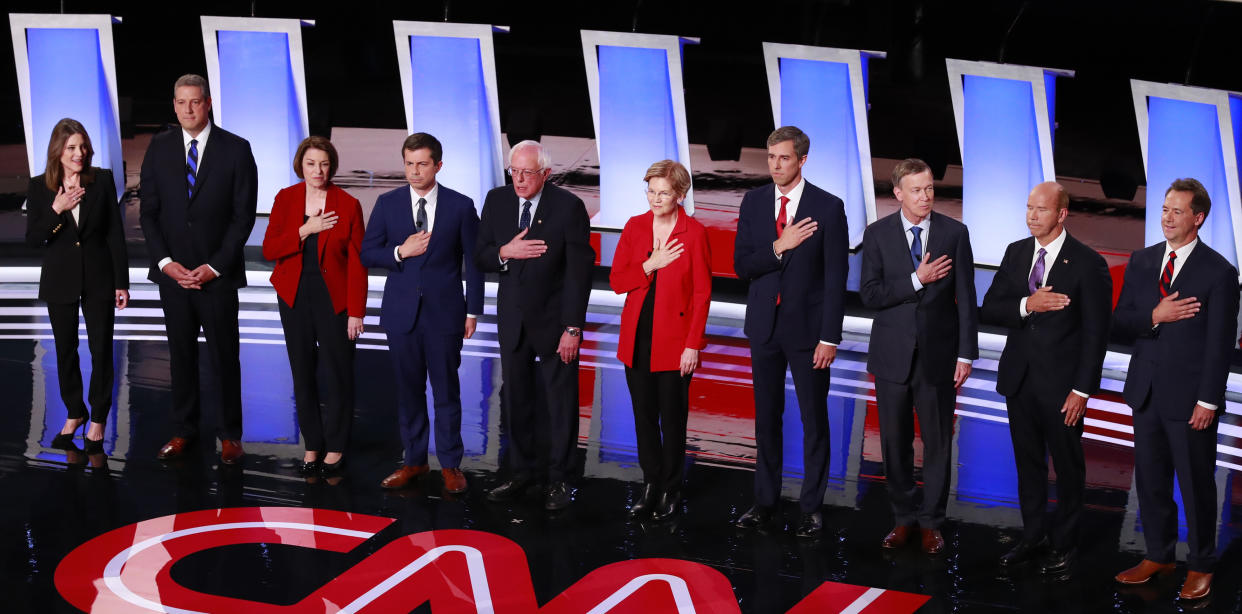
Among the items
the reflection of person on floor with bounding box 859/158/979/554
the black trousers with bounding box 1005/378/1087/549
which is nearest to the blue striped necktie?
the reflection of person on floor with bounding box 859/158/979/554

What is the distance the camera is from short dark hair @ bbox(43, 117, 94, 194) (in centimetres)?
542

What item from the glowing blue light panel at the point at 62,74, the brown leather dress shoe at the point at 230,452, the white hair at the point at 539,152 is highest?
the glowing blue light panel at the point at 62,74

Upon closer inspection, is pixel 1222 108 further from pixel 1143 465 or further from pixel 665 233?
pixel 665 233

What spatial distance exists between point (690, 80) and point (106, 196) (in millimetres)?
5927

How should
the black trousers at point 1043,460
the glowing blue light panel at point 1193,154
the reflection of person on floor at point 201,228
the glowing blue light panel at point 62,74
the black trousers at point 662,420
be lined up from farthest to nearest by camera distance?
the glowing blue light panel at point 62,74 → the glowing blue light panel at point 1193,154 → the reflection of person on floor at point 201,228 → the black trousers at point 662,420 → the black trousers at point 1043,460

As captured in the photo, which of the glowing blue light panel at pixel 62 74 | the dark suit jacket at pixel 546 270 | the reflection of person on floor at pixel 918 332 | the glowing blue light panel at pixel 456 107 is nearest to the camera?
the reflection of person on floor at pixel 918 332

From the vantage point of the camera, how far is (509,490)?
522cm

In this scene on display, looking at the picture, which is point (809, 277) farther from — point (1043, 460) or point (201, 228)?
point (201, 228)

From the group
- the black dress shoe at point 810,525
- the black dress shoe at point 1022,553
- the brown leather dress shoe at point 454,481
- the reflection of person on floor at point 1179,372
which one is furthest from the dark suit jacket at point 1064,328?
the brown leather dress shoe at point 454,481

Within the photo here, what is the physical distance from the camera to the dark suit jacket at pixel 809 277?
15.6 feet

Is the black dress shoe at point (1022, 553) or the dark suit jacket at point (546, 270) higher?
the dark suit jacket at point (546, 270)

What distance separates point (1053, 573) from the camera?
457 centimetres

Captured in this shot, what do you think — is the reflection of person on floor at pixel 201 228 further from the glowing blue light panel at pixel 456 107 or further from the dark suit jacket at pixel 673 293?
the glowing blue light panel at pixel 456 107

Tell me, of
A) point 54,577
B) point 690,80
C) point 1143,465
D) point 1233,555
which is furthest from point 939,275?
point 690,80
